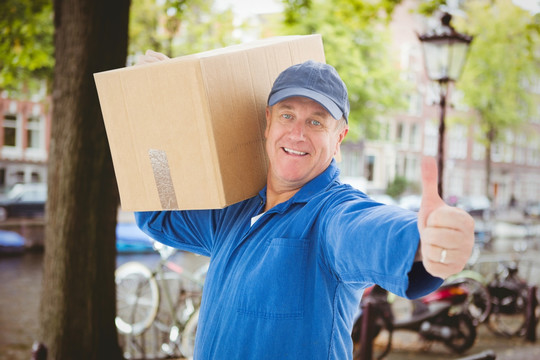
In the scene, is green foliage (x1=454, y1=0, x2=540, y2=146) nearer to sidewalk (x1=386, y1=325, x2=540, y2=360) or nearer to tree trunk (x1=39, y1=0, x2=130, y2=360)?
sidewalk (x1=386, y1=325, x2=540, y2=360)

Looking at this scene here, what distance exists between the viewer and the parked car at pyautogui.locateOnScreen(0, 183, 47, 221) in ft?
51.1

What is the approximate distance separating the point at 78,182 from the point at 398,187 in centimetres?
3259

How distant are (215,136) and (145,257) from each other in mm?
11804

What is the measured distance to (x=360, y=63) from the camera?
61.9 feet

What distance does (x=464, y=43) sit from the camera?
6.37 m

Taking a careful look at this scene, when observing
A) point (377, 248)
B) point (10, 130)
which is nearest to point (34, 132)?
point (10, 130)

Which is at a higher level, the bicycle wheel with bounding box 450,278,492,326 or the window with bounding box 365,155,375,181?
the window with bounding box 365,155,375,181

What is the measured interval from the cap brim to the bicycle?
3930mm

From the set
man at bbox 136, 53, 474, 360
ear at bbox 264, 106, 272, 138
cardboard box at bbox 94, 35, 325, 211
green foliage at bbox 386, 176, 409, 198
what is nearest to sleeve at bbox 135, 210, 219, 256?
man at bbox 136, 53, 474, 360

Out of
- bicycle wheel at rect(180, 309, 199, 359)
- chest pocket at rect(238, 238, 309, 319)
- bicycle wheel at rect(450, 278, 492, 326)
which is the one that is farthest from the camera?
bicycle wheel at rect(450, 278, 492, 326)

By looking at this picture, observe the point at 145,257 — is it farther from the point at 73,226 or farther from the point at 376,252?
the point at 376,252

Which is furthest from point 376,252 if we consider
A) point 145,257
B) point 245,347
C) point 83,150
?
point 145,257

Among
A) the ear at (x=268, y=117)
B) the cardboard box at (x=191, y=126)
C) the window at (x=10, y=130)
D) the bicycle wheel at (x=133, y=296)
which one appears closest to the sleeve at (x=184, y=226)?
the cardboard box at (x=191, y=126)

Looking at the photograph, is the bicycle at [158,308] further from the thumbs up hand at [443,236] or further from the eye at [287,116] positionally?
the thumbs up hand at [443,236]
